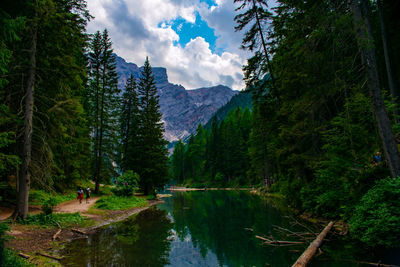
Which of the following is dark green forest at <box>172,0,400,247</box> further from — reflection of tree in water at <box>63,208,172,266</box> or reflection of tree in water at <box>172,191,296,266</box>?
reflection of tree in water at <box>63,208,172,266</box>

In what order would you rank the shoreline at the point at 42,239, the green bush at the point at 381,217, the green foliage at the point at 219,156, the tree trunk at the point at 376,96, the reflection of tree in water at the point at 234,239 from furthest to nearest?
1. the green foliage at the point at 219,156
2. the reflection of tree in water at the point at 234,239
3. the tree trunk at the point at 376,96
4. the shoreline at the point at 42,239
5. the green bush at the point at 381,217

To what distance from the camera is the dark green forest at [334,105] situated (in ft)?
27.1

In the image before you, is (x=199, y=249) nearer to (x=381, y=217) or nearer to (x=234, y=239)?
(x=234, y=239)

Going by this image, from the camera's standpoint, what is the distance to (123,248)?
9.90m

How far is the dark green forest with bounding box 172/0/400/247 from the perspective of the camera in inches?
325

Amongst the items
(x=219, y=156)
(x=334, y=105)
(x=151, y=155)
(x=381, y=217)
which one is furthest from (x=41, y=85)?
(x=219, y=156)

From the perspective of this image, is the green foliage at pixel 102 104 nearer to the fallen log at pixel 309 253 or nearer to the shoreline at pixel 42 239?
the shoreline at pixel 42 239

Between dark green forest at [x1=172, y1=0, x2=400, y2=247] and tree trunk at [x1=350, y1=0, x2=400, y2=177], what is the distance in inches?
1.3

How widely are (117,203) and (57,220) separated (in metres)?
8.98

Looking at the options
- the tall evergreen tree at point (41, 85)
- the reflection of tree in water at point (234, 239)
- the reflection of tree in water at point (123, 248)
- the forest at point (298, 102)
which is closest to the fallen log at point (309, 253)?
the reflection of tree in water at point (234, 239)

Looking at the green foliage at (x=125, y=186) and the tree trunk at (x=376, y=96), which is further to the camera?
the green foliage at (x=125, y=186)

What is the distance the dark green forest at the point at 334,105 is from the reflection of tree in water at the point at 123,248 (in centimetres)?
819

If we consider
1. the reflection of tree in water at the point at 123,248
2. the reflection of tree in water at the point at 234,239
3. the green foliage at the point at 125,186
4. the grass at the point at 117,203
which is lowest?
the reflection of tree in water at the point at 234,239

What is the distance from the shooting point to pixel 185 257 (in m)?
9.48
